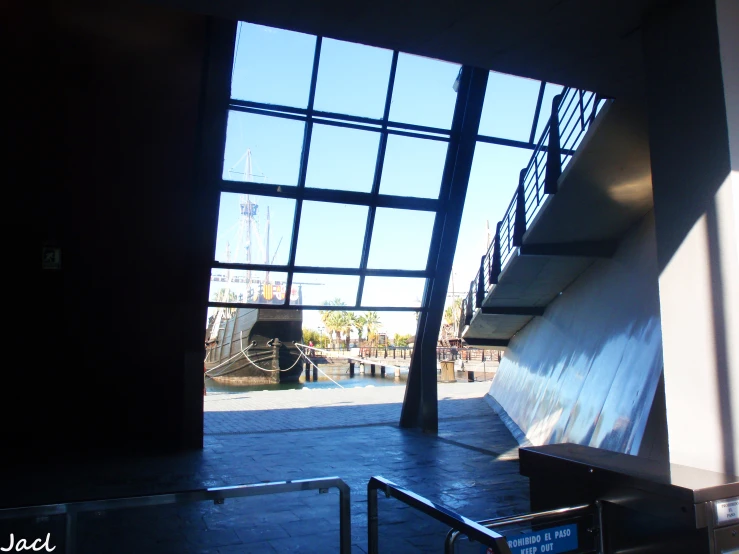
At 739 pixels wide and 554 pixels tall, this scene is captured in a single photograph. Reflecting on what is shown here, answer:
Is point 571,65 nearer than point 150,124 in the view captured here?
Yes

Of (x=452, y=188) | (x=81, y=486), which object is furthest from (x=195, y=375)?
(x=452, y=188)

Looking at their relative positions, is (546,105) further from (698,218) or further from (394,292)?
(698,218)

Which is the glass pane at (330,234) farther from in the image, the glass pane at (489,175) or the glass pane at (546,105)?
the glass pane at (546,105)

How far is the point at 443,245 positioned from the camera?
32.9ft

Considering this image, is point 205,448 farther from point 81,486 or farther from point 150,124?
point 150,124

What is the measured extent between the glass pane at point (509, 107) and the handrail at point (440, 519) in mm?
7488

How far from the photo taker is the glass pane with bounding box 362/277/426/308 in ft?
33.3

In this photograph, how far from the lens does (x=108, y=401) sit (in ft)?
28.2

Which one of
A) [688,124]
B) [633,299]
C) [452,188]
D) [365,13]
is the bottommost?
[633,299]

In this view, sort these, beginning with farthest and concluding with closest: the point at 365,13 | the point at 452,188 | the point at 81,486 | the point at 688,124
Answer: the point at 452,188
the point at 81,486
the point at 365,13
the point at 688,124

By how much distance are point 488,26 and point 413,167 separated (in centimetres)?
580

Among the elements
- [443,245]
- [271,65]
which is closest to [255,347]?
[443,245]

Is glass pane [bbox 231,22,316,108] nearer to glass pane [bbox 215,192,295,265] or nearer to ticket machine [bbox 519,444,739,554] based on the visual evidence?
glass pane [bbox 215,192,295,265]

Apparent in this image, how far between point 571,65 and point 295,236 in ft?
18.7
